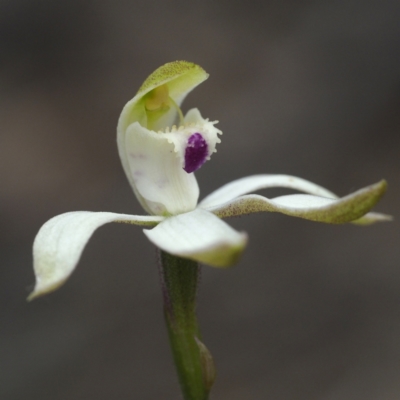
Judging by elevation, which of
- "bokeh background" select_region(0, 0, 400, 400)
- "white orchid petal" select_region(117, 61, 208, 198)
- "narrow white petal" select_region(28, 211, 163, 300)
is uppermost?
"white orchid petal" select_region(117, 61, 208, 198)

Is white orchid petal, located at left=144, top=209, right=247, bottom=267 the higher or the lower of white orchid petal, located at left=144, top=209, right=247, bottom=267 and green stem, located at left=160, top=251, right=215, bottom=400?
the higher

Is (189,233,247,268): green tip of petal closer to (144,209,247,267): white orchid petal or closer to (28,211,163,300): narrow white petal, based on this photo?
(144,209,247,267): white orchid petal

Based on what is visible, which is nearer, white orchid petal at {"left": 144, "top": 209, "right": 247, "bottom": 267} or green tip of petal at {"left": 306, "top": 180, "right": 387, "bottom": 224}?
white orchid petal at {"left": 144, "top": 209, "right": 247, "bottom": 267}

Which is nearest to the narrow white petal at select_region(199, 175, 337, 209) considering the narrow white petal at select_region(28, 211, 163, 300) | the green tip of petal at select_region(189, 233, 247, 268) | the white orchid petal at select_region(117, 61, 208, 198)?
the white orchid petal at select_region(117, 61, 208, 198)

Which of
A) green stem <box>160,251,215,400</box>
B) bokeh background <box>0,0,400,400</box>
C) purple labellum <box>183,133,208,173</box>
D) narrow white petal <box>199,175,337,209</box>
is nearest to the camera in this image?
green stem <box>160,251,215,400</box>

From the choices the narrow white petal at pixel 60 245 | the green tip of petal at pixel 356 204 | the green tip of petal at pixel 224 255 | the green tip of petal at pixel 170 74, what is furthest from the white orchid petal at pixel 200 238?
the green tip of petal at pixel 170 74

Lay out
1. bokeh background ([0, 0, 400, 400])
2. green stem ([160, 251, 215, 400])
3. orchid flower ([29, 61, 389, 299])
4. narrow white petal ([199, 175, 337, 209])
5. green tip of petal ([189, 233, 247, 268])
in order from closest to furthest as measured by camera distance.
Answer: green tip of petal ([189, 233, 247, 268]) < orchid flower ([29, 61, 389, 299]) < green stem ([160, 251, 215, 400]) < narrow white petal ([199, 175, 337, 209]) < bokeh background ([0, 0, 400, 400])

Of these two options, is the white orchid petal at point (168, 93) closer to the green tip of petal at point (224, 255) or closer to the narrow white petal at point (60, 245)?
the narrow white petal at point (60, 245)

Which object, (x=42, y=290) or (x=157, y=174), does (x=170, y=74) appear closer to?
(x=157, y=174)
